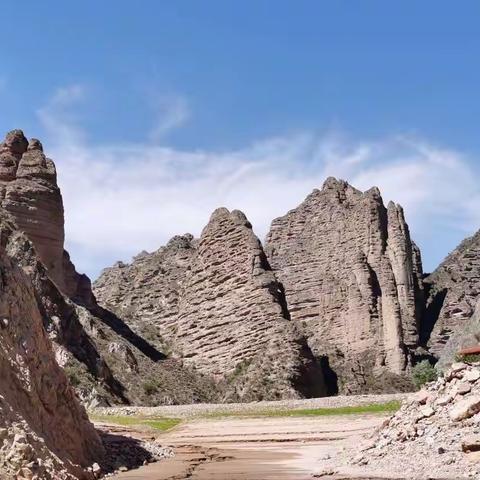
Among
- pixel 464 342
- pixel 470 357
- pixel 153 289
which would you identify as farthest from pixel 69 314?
pixel 470 357

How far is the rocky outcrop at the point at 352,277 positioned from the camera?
84750mm

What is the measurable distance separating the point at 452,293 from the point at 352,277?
634 inches

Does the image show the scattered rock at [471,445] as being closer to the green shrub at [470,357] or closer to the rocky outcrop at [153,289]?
the green shrub at [470,357]

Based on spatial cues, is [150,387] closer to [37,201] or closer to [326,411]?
[37,201]

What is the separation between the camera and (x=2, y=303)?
55.9 feet

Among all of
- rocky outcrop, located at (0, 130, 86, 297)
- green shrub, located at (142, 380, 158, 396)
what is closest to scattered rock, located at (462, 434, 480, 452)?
green shrub, located at (142, 380, 158, 396)

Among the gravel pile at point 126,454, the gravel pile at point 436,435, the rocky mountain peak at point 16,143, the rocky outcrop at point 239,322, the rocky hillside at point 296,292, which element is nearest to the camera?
the gravel pile at point 436,435

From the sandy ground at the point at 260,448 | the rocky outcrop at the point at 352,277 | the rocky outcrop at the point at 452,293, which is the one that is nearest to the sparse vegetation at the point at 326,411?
the sandy ground at the point at 260,448

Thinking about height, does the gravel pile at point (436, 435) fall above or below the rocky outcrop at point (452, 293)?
below

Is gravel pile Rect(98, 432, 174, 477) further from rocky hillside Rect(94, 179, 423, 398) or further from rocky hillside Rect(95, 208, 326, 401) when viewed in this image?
rocky hillside Rect(94, 179, 423, 398)

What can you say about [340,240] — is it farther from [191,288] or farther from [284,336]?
[284,336]

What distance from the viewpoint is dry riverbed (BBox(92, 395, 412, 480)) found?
17873mm

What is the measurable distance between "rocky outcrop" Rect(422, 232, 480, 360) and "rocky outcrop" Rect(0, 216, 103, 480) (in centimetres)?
7460

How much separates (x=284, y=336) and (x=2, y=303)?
51.7m
